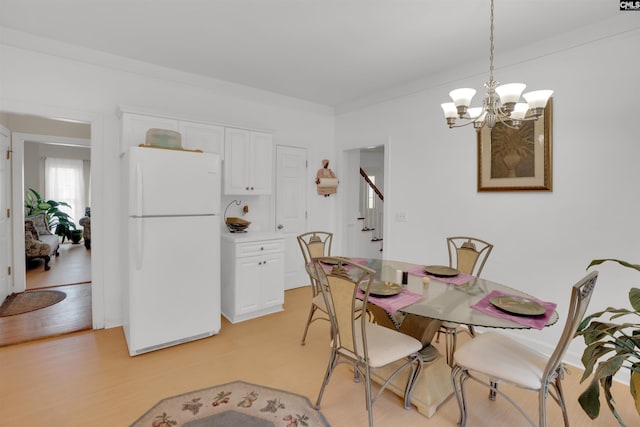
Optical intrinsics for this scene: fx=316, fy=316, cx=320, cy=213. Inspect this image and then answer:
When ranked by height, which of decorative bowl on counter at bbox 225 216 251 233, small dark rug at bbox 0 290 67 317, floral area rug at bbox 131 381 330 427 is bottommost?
floral area rug at bbox 131 381 330 427

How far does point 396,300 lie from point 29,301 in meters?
4.55

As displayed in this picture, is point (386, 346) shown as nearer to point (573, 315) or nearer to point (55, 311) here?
point (573, 315)

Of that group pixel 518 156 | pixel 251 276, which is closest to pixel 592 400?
pixel 518 156

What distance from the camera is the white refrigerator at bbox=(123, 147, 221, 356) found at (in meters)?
2.64

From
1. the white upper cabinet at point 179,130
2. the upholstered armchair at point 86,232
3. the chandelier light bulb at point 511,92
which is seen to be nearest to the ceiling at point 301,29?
the white upper cabinet at point 179,130

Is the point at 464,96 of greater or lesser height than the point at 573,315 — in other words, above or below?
above

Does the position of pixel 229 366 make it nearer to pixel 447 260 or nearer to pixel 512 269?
pixel 447 260

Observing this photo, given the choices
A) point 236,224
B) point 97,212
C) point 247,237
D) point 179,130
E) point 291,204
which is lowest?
point 247,237

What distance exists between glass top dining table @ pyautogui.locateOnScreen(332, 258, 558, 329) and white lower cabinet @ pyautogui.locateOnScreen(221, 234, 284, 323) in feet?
4.82

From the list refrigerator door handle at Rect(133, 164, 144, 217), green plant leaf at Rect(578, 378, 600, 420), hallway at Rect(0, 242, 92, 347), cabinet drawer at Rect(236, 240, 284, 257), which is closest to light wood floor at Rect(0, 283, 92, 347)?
hallway at Rect(0, 242, 92, 347)

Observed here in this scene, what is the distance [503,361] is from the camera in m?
1.73

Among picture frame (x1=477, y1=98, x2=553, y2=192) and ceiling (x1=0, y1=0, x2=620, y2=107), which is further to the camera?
picture frame (x1=477, y1=98, x2=553, y2=192)

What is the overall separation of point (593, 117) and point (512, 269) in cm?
141

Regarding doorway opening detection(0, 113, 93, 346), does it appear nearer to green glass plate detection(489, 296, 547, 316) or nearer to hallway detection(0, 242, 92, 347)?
hallway detection(0, 242, 92, 347)
